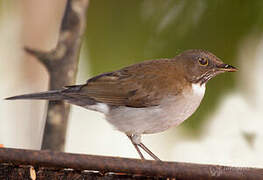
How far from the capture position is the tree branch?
320cm

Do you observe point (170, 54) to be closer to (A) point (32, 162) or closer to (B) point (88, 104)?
(B) point (88, 104)

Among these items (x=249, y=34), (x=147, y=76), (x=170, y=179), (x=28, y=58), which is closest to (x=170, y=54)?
(x=249, y=34)

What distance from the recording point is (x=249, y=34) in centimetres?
439

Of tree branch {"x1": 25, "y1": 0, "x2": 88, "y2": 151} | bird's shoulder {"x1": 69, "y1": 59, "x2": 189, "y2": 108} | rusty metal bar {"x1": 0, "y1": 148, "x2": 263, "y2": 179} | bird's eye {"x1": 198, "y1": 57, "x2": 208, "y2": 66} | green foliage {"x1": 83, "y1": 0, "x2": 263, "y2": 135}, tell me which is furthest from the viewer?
green foliage {"x1": 83, "y1": 0, "x2": 263, "y2": 135}

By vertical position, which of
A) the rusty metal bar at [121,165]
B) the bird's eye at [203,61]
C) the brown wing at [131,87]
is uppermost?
the bird's eye at [203,61]

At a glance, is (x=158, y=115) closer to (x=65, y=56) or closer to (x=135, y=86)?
(x=135, y=86)

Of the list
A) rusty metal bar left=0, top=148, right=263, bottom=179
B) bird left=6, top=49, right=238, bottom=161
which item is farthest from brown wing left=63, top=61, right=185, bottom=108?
rusty metal bar left=0, top=148, right=263, bottom=179

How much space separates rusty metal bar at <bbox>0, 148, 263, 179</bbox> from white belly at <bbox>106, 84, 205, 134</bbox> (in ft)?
4.06

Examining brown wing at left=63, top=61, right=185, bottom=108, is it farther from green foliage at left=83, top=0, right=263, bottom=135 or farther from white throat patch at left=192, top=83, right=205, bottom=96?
green foliage at left=83, top=0, right=263, bottom=135

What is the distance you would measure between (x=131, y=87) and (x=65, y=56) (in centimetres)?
57

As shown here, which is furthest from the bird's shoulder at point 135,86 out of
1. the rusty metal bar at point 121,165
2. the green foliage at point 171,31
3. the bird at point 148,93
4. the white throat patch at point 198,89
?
the rusty metal bar at point 121,165

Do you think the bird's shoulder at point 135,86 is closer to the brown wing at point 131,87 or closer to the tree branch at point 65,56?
A: the brown wing at point 131,87

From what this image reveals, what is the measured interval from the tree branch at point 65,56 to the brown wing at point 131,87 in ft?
0.55

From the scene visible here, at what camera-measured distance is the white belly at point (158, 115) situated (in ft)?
10.7
